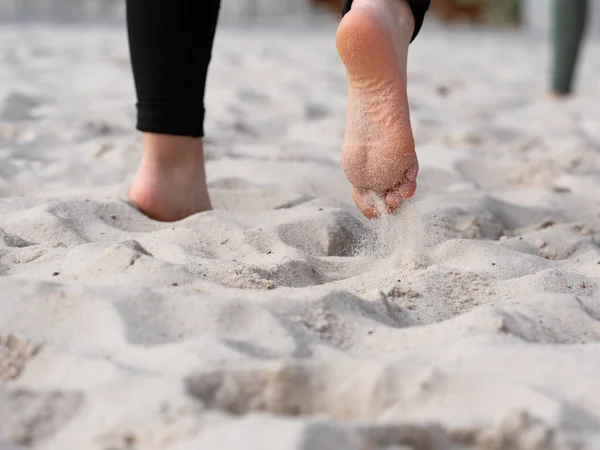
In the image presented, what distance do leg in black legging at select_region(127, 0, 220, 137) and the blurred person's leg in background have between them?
5.93ft

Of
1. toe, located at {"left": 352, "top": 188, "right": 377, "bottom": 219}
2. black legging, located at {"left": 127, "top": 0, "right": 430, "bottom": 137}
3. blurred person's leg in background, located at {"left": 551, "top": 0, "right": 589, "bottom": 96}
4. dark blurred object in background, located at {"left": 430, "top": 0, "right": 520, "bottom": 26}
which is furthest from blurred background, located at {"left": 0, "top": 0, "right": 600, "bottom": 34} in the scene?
toe, located at {"left": 352, "top": 188, "right": 377, "bottom": 219}

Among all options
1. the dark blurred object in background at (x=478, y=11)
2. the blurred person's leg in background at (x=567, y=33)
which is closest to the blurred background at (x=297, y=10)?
the dark blurred object in background at (x=478, y=11)

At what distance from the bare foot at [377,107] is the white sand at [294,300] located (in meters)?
0.07

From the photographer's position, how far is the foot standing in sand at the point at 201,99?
1.16 meters

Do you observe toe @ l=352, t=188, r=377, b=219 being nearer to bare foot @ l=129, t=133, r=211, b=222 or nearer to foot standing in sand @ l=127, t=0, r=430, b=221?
foot standing in sand @ l=127, t=0, r=430, b=221

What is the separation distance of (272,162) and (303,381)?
102 cm

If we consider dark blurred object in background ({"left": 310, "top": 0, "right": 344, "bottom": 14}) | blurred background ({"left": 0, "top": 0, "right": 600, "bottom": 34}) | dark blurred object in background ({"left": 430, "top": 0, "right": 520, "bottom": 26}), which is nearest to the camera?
blurred background ({"left": 0, "top": 0, "right": 600, "bottom": 34})

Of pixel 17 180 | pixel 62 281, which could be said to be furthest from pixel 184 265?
pixel 17 180

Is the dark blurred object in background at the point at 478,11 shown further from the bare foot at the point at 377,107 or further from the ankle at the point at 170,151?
the bare foot at the point at 377,107

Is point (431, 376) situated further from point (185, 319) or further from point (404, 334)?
point (185, 319)

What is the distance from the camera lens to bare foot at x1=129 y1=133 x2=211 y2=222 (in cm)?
140

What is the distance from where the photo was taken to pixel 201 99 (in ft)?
4.63

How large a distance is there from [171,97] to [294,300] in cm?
Result: 53

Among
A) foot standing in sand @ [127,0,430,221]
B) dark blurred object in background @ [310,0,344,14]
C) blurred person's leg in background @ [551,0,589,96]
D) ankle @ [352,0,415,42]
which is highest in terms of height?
ankle @ [352,0,415,42]
